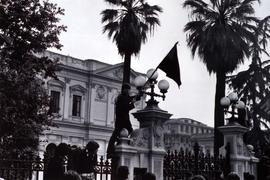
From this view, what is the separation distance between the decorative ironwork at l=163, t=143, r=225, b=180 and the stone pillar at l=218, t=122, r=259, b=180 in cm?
71

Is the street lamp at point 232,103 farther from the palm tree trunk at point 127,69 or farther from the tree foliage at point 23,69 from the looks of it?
the palm tree trunk at point 127,69

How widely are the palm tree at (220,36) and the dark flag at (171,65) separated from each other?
935 centimetres

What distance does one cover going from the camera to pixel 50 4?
16.8 m

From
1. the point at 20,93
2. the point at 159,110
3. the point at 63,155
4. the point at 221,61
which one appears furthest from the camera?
the point at 221,61

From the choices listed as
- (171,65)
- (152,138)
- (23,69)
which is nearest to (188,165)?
(152,138)

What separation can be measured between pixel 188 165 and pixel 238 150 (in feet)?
9.93

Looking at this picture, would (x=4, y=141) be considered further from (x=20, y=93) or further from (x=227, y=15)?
(x=227, y=15)

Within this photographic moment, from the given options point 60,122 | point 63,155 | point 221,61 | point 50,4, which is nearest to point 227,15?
point 221,61

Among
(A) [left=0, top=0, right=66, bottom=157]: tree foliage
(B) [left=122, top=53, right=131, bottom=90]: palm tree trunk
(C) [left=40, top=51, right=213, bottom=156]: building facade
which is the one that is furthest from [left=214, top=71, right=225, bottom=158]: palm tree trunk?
(C) [left=40, top=51, right=213, bottom=156]: building facade

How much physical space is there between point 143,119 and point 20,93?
5.21 m

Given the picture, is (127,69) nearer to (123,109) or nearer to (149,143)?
(149,143)

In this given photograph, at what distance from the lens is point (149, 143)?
11.4m

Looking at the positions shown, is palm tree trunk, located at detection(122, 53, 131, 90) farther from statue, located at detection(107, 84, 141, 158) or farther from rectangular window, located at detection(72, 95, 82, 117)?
rectangular window, located at detection(72, 95, 82, 117)

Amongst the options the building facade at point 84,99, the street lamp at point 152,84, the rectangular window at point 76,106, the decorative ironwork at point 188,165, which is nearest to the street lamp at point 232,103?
A: the decorative ironwork at point 188,165
